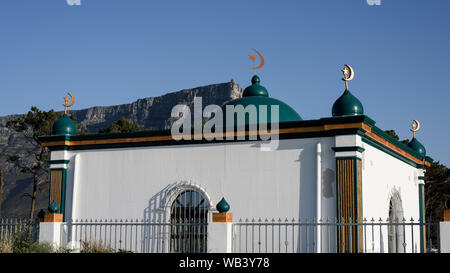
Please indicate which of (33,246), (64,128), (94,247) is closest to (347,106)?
(94,247)

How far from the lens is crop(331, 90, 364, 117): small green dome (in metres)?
15.7

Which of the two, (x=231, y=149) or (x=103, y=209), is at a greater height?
(x=231, y=149)

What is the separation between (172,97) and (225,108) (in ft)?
290

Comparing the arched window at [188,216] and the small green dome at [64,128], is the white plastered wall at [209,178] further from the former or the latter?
the small green dome at [64,128]

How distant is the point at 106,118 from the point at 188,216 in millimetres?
100960

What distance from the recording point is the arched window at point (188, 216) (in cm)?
1697

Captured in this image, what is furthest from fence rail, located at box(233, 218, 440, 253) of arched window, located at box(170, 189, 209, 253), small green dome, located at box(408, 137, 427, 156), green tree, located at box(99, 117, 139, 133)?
green tree, located at box(99, 117, 139, 133)

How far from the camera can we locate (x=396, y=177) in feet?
63.4

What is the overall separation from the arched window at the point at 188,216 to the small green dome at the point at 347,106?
4.66 metres

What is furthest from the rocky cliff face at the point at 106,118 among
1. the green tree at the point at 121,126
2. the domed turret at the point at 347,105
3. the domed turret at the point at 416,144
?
the domed turret at the point at 347,105

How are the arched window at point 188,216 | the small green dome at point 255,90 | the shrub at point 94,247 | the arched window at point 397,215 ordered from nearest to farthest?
the shrub at point 94,247, the arched window at point 188,216, the arched window at point 397,215, the small green dome at point 255,90

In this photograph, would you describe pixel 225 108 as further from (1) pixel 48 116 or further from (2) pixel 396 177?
(1) pixel 48 116

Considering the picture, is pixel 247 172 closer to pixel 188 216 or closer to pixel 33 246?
pixel 188 216
